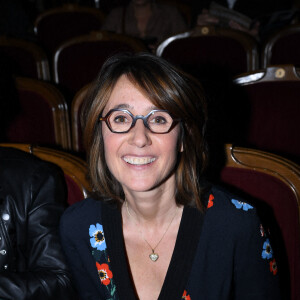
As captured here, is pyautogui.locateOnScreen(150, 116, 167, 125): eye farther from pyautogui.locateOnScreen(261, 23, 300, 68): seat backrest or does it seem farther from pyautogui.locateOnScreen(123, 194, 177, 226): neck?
pyautogui.locateOnScreen(261, 23, 300, 68): seat backrest

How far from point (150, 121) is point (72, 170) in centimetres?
27

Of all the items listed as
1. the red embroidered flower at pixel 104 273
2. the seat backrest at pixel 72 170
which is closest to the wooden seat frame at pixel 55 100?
the seat backrest at pixel 72 170

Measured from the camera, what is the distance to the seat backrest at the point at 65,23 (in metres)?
3.33

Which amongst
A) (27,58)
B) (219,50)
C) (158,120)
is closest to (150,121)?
(158,120)

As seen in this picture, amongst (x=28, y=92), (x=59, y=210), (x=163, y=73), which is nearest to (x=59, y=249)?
(x=59, y=210)

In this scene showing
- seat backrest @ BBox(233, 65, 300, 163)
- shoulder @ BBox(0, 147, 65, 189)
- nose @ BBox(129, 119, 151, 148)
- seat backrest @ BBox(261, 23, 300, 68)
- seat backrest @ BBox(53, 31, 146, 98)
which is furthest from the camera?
seat backrest @ BBox(53, 31, 146, 98)

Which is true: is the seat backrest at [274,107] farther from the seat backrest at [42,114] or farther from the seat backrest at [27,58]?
the seat backrest at [27,58]

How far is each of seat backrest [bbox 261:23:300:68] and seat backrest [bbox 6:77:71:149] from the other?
3.75ft

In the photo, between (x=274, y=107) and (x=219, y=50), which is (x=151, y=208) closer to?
(x=274, y=107)

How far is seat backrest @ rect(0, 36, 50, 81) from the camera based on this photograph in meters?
2.39

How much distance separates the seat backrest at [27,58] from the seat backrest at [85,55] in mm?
172

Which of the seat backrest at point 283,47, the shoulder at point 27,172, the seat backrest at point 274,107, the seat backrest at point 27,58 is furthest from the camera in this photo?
the seat backrest at point 27,58

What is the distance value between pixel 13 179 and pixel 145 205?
0.32 meters

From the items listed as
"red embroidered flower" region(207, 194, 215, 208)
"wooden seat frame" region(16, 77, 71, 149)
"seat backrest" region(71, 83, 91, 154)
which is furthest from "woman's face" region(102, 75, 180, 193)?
"wooden seat frame" region(16, 77, 71, 149)
